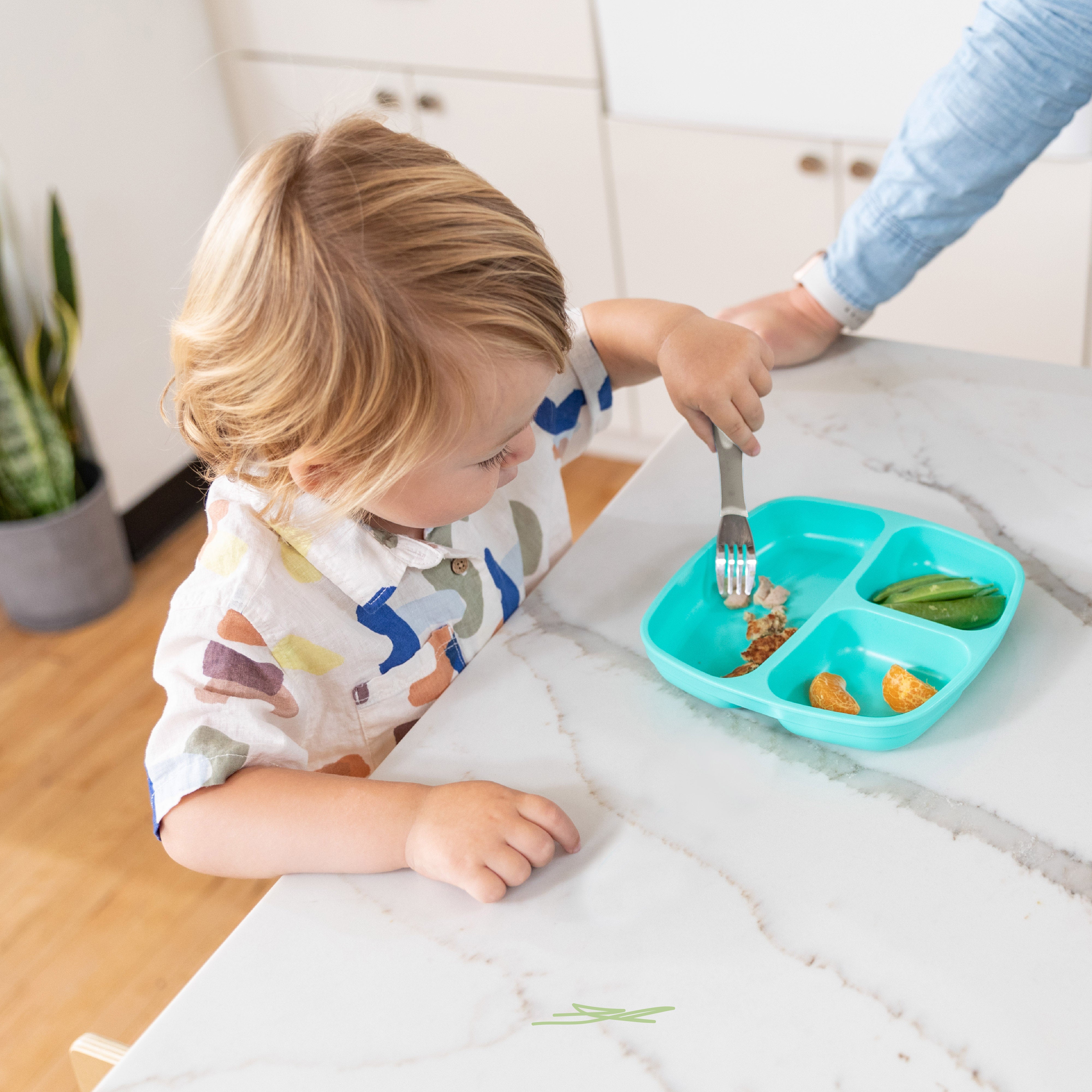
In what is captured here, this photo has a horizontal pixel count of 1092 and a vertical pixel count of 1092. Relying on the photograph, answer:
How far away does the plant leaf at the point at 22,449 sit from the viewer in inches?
74.4

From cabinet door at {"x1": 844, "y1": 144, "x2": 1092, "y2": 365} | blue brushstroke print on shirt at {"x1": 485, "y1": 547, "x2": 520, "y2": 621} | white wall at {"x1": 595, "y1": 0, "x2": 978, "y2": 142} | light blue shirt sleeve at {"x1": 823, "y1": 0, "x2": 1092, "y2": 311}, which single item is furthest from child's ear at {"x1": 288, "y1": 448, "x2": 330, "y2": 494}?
white wall at {"x1": 595, "y1": 0, "x2": 978, "y2": 142}

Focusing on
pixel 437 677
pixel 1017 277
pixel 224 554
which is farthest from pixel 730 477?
pixel 1017 277

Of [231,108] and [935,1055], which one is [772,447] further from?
[231,108]

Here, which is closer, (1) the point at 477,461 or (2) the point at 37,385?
(1) the point at 477,461

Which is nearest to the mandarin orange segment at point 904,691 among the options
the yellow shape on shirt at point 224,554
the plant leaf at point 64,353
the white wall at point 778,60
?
the yellow shape on shirt at point 224,554

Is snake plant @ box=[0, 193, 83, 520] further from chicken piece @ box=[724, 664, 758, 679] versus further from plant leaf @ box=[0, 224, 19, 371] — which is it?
chicken piece @ box=[724, 664, 758, 679]

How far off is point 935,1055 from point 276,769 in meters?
0.42

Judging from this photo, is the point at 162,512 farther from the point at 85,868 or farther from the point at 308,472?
the point at 308,472

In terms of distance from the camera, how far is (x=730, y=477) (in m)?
0.87

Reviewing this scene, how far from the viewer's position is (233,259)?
689mm

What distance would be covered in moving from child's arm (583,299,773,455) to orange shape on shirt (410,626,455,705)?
0.88 ft

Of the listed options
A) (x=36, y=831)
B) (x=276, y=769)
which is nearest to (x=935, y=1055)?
(x=276, y=769)

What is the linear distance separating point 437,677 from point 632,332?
14.1 inches

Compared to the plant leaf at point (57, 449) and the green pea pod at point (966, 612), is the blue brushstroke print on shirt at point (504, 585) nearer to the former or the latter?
the green pea pod at point (966, 612)
